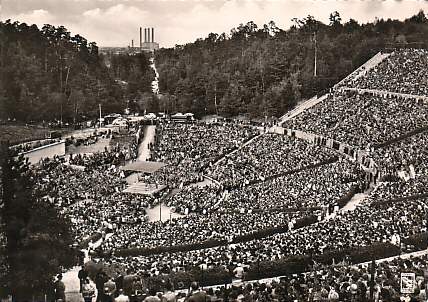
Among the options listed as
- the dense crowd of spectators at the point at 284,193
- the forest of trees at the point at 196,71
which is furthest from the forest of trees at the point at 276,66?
the dense crowd of spectators at the point at 284,193

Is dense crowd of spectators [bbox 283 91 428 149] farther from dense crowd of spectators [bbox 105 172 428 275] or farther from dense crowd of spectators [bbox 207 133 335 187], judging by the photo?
dense crowd of spectators [bbox 105 172 428 275]

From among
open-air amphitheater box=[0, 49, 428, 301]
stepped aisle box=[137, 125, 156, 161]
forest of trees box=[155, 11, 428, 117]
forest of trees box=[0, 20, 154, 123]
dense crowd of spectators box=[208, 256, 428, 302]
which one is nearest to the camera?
dense crowd of spectators box=[208, 256, 428, 302]

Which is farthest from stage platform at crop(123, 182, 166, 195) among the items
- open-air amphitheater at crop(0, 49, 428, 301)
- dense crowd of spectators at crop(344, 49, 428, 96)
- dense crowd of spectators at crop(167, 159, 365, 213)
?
dense crowd of spectators at crop(344, 49, 428, 96)

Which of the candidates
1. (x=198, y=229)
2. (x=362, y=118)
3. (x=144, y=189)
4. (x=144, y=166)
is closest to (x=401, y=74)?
(x=362, y=118)

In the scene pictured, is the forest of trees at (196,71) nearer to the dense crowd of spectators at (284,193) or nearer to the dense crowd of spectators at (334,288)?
the dense crowd of spectators at (284,193)

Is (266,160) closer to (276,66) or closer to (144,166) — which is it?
(144,166)

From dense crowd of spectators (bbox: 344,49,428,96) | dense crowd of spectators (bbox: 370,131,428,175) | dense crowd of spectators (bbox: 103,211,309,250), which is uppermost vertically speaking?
dense crowd of spectators (bbox: 344,49,428,96)
